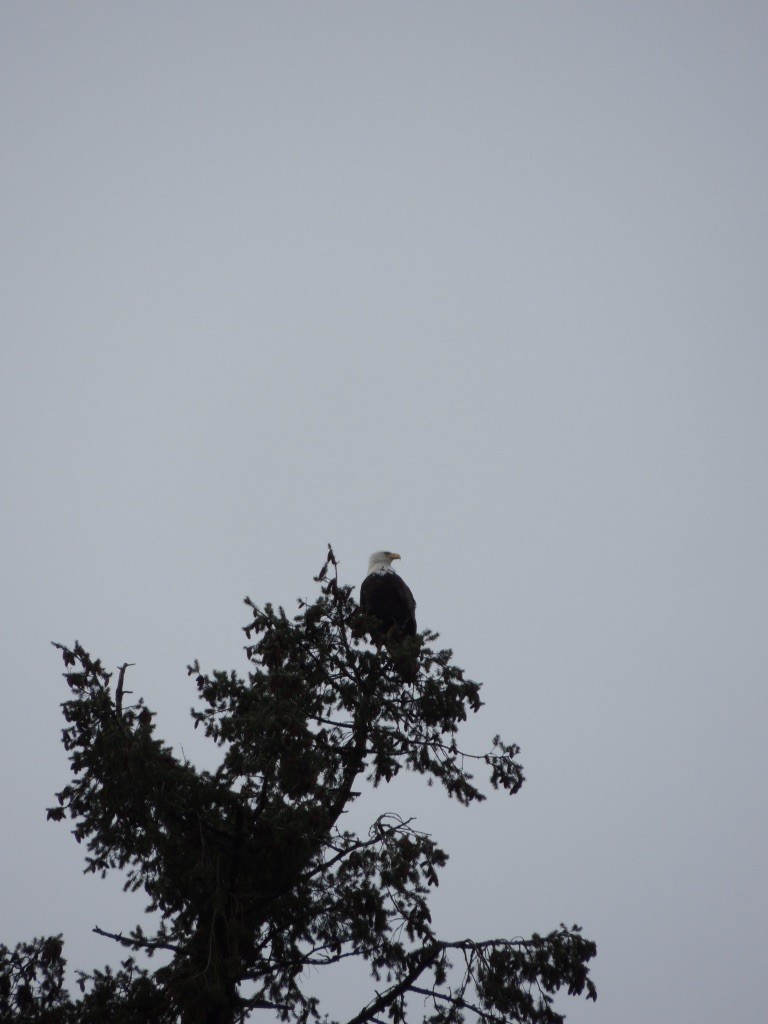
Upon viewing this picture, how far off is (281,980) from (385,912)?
40.0 inches

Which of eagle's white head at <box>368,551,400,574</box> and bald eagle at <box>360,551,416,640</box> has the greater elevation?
eagle's white head at <box>368,551,400,574</box>

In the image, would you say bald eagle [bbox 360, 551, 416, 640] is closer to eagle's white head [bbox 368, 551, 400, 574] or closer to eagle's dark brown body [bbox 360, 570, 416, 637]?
eagle's dark brown body [bbox 360, 570, 416, 637]

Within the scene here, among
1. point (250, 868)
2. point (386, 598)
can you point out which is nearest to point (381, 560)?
point (386, 598)

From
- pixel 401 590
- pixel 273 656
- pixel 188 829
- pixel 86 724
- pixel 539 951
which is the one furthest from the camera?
pixel 401 590

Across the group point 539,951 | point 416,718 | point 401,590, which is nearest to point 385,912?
point 539,951

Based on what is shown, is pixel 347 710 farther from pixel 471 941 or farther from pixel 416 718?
pixel 471 941

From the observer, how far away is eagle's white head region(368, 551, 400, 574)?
1396 centimetres

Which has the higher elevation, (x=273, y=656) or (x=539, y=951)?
(x=273, y=656)

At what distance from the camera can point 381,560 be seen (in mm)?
14312

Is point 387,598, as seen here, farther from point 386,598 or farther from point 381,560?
point 381,560

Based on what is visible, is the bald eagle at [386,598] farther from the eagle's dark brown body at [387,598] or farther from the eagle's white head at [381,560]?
the eagle's white head at [381,560]

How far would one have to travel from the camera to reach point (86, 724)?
531cm

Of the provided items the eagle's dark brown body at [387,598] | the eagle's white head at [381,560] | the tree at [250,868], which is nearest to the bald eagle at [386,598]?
the eagle's dark brown body at [387,598]

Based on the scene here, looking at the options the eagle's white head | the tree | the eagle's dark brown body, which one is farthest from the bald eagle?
the tree
